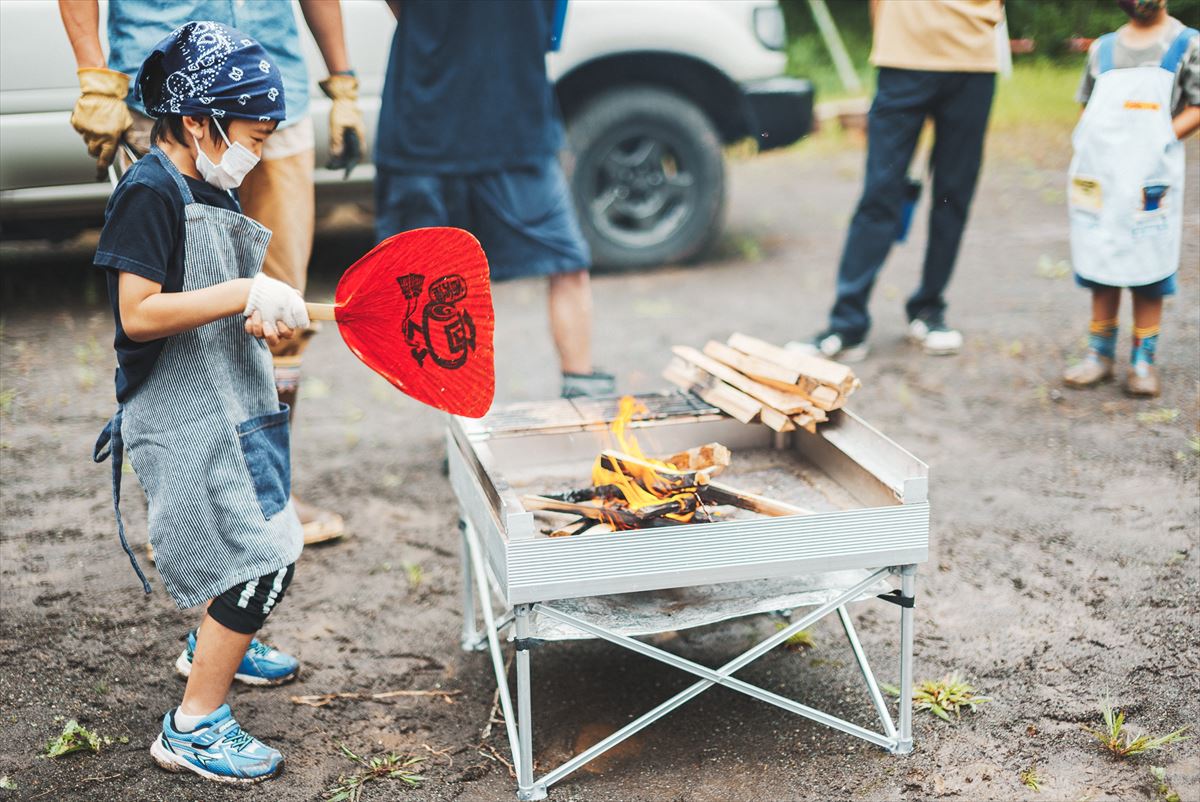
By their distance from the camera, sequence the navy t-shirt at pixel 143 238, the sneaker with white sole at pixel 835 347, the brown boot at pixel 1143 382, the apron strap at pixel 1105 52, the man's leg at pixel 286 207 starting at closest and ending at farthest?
the navy t-shirt at pixel 143 238, the man's leg at pixel 286 207, the apron strap at pixel 1105 52, the brown boot at pixel 1143 382, the sneaker with white sole at pixel 835 347

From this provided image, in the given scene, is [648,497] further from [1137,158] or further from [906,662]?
[1137,158]

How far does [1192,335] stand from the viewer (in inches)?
216

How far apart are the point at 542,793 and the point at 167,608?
4.80 feet

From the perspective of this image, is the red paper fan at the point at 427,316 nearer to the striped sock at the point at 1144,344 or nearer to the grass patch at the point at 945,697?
the grass patch at the point at 945,697

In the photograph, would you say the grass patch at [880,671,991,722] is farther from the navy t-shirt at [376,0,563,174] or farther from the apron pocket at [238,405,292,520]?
the navy t-shirt at [376,0,563,174]

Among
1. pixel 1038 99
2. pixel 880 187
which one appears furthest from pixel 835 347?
pixel 1038 99

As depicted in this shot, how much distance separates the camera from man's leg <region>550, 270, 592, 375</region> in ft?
14.0

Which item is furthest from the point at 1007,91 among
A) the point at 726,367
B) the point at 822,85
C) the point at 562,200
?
the point at 726,367

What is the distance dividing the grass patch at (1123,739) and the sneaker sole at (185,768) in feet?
6.21

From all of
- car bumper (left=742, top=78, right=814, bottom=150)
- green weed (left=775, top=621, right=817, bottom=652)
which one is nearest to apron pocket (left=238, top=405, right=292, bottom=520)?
green weed (left=775, top=621, right=817, bottom=652)

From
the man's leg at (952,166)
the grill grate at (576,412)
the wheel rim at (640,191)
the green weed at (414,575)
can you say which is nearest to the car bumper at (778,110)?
the wheel rim at (640,191)

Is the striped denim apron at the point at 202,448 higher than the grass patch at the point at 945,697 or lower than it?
higher

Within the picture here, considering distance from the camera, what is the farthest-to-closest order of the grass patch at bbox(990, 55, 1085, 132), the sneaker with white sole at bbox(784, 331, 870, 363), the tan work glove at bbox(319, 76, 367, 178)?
the grass patch at bbox(990, 55, 1085, 132) < the sneaker with white sole at bbox(784, 331, 870, 363) < the tan work glove at bbox(319, 76, 367, 178)

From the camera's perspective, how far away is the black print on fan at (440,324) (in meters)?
2.60
